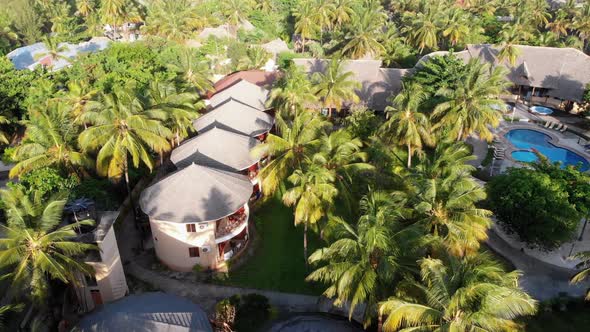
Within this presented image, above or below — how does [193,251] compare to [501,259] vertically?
above

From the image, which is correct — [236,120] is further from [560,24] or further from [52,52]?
[560,24]

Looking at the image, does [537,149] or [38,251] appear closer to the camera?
[38,251]

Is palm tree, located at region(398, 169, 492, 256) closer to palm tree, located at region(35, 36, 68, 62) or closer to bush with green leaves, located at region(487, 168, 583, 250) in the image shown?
bush with green leaves, located at region(487, 168, 583, 250)

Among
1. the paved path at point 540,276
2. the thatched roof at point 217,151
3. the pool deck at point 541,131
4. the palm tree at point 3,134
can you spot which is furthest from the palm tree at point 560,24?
the palm tree at point 3,134

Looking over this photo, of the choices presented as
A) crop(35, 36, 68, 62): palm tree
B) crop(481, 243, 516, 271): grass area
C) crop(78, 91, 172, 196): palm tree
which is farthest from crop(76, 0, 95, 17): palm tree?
crop(481, 243, 516, 271): grass area

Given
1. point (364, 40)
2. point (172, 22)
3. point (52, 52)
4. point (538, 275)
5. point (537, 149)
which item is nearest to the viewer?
point (538, 275)

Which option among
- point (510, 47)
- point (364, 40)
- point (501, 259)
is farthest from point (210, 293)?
point (510, 47)

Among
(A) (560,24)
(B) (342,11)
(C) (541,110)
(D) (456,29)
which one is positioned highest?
(B) (342,11)

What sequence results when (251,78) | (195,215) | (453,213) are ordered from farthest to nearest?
1. (251,78)
2. (195,215)
3. (453,213)
